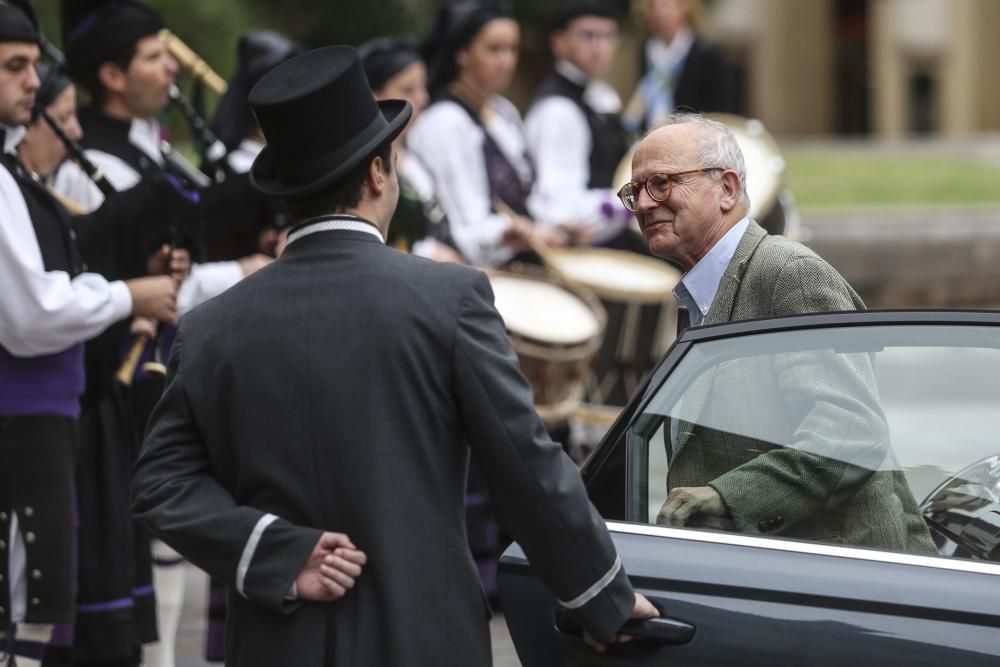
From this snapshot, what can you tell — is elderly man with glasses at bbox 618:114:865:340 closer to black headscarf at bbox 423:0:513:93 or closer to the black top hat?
the black top hat

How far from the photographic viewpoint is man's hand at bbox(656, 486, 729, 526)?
3.14 meters

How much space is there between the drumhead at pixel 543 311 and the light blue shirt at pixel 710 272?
281 centimetres

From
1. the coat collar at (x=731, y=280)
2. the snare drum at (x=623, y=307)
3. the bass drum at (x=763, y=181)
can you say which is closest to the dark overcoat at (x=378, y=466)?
the coat collar at (x=731, y=280)

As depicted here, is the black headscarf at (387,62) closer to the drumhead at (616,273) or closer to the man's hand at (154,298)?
the drumhead at (616,273)

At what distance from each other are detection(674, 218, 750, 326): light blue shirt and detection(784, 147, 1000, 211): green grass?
11.2 metres

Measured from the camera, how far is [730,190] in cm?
361

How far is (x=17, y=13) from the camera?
4.68 meters

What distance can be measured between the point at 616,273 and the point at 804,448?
453 centimetres

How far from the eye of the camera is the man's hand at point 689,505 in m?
3.14

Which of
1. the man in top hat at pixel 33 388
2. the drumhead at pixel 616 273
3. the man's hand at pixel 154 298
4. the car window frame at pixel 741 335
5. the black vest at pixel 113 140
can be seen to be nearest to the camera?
the car window frame at pixel 741 335

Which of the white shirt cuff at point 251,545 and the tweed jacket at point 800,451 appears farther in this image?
the tweed jacket at point 800,451

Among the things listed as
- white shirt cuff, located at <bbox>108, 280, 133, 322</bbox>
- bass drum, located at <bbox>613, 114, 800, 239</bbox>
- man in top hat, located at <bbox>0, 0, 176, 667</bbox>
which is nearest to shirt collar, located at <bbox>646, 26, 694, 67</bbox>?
bass drum, located at <bbox>613, 114, 800, 239</bbox>

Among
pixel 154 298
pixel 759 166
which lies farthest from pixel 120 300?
pixel 759 166

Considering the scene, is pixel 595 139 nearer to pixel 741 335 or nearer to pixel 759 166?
pixel 759 166
